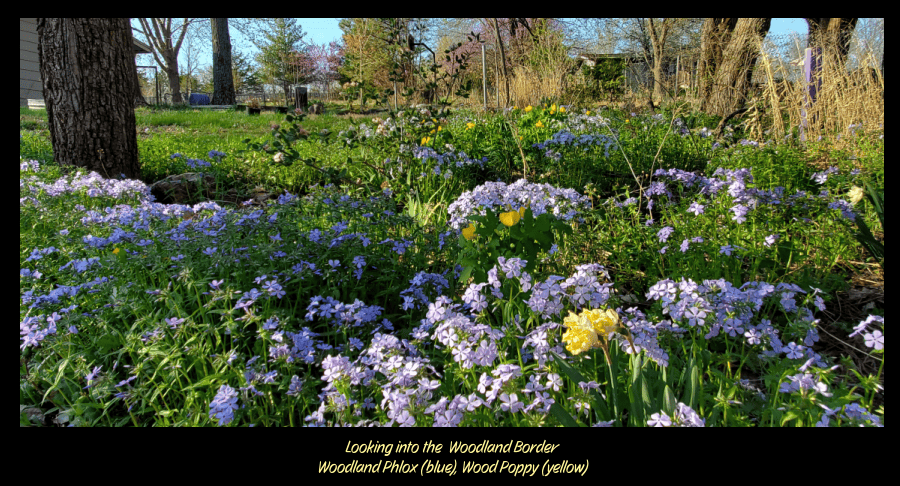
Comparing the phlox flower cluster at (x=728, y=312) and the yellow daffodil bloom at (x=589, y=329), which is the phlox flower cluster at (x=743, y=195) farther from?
the yellow daffodil bloom at (x=589, y=329)

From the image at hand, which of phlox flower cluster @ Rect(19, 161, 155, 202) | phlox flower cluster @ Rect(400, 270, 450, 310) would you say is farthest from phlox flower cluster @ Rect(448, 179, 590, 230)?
phlox flower cluster @ Rect(19, 161, 155, 202)

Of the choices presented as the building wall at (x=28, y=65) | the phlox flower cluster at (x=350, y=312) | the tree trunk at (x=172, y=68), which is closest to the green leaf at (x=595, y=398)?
the phlox flower cluster at (x=350, y=312)

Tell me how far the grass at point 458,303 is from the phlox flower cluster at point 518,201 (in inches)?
0.7

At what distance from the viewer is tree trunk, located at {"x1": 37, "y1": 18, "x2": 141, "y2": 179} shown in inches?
161

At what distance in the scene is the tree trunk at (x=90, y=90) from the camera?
13.4ft

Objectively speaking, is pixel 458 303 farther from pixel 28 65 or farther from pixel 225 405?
pixel 28 65

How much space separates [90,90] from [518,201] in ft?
12.7

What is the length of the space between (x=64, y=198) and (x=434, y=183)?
8.53 feet

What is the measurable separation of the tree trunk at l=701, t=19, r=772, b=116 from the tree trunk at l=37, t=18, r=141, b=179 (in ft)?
21.7

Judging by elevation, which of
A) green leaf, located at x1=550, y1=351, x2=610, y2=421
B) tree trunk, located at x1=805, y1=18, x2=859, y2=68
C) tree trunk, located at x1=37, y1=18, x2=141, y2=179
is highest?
tree trunk, located at x1=805, y1=18, x2=859, y2=68

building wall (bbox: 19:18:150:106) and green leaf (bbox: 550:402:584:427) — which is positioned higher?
building wall (bbox: 19:18:150:106)

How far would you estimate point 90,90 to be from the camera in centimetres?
421

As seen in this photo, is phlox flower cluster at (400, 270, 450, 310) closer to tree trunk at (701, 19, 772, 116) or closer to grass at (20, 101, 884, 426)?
grass at (20, 101, 884, 426)
